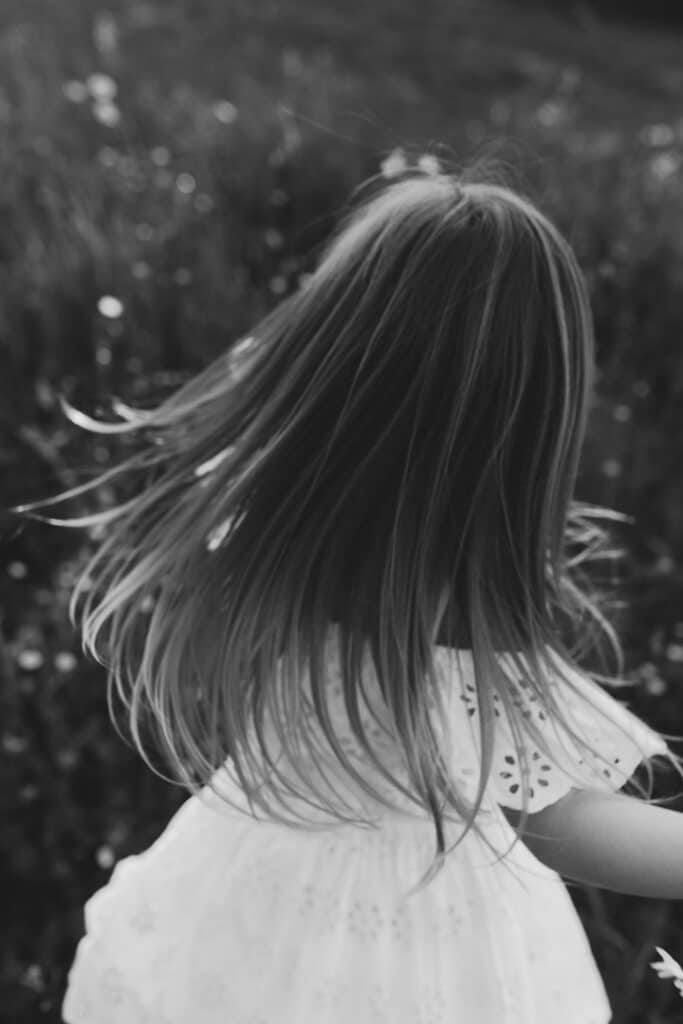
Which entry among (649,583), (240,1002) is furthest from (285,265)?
(240,1002)

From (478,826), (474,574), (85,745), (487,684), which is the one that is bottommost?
(85,745)

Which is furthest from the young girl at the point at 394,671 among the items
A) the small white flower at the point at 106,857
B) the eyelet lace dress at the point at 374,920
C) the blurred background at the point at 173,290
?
the small white flower at the point at 106,857

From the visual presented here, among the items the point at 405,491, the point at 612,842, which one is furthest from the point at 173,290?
the point at 612,842

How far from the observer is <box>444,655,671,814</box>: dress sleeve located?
136cm

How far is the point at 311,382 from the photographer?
1360 millimetres

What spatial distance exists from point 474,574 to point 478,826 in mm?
288

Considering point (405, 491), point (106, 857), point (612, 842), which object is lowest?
point (106, 857)

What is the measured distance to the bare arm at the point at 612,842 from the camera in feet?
4.18

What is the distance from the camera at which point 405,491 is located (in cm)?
131

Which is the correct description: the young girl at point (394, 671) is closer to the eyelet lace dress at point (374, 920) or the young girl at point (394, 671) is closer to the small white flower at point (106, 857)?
the eyelet lace dress at point (374, 920)

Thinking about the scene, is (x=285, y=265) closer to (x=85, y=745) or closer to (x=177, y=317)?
(x=177, y=317)

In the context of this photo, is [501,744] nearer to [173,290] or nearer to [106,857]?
[106,857]

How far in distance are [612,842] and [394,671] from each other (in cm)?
29

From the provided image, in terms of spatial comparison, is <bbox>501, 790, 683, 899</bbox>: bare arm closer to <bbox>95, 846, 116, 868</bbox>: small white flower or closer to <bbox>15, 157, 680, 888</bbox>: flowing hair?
<bbox>15, 157, 680, 888</bbox>: flowing hair
